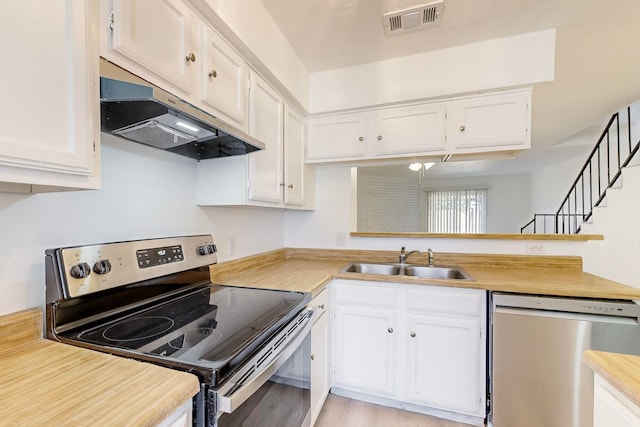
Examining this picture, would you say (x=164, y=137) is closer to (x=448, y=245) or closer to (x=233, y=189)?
(x=233, y=189)

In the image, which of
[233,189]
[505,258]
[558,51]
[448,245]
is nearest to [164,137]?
[233,189]

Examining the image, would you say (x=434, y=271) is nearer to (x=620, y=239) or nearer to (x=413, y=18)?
(x=620, y=239)

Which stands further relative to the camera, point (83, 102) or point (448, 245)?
point (448, 245)

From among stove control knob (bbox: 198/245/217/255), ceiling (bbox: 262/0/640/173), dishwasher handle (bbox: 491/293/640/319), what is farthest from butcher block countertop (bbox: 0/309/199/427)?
ceiling (bbox: 262/0/640/173)

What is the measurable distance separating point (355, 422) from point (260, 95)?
2132mm

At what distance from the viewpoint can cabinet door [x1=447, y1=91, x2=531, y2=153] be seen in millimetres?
1839

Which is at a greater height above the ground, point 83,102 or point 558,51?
point 558,51

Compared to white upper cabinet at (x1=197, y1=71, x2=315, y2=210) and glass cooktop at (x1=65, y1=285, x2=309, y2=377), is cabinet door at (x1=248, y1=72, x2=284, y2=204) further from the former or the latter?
glass cooktop at (x1=65, y1=285, x2=309, y2=377)

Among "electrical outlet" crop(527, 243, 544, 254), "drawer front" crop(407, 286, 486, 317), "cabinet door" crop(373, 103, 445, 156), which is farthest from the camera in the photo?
"electrical outlet" crop(527, 243, 544, 254)

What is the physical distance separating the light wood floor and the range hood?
175 centimetres

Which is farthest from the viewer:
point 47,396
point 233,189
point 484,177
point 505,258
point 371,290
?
point 484,177

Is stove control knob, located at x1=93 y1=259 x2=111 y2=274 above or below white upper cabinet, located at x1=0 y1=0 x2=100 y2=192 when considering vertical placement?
below

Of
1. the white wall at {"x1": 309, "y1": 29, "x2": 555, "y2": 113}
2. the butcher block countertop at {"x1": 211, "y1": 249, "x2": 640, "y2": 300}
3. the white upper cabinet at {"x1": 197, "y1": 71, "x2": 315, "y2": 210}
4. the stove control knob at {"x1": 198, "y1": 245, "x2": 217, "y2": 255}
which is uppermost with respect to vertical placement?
the white wall at {"x1": 309, "y1": 29, "x2": 555, "y2": 113}

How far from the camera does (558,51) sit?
1.97 metres
